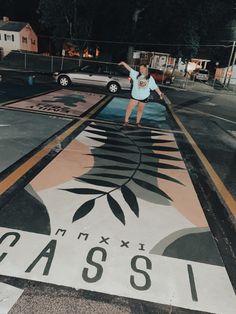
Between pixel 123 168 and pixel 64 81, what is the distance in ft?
40.4

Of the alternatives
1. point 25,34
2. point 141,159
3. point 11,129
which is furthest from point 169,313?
point 25,34

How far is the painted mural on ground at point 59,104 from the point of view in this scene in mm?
9602

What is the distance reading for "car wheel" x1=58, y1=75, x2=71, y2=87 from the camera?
16.5 m

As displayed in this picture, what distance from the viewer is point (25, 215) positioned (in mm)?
3592

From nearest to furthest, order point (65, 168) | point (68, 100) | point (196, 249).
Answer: point (196, 249), point (65, 168), point (68, 100)

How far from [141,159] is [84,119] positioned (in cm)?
345

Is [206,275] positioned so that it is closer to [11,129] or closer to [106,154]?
[106,154]

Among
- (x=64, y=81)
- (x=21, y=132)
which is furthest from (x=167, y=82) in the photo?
(x=21, y=132)

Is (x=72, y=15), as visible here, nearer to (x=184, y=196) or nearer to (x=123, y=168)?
(x=123, y=168)

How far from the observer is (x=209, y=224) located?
12.8 ft

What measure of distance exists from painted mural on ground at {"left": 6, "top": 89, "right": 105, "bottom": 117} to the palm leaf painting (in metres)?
2.14

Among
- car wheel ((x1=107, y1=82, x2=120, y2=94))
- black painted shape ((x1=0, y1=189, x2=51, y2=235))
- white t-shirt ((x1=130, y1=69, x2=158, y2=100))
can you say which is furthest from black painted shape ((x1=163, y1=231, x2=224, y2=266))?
car wheel ((x1=107, y1=82, x2=120, y2=94))

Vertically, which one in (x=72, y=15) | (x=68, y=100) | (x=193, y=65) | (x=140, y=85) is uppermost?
(x=72, y=15)

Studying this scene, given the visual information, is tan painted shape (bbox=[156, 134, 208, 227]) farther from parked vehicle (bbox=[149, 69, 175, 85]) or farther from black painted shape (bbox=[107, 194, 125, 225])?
parked vehicle (bbox=[149, 69, 175, 85])
